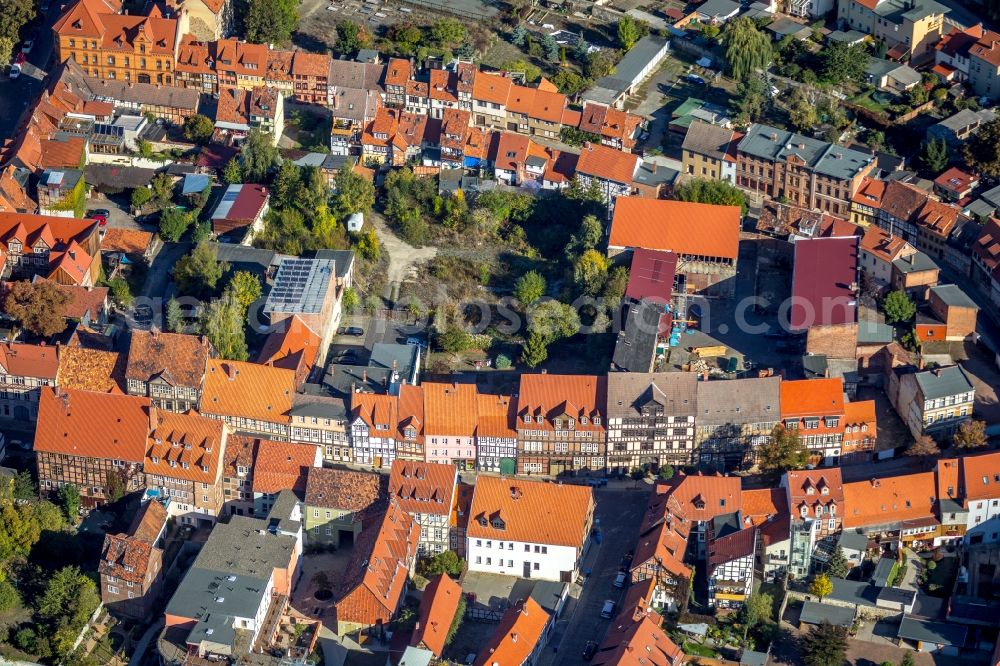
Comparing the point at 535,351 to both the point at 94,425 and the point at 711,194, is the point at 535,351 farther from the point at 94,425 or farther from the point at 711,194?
the point at 94,425

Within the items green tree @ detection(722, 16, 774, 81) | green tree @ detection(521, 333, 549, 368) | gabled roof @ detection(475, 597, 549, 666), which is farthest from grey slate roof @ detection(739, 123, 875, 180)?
gabled roof @ detection(475, 597, 549, 666)

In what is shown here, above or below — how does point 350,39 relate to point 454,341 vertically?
above

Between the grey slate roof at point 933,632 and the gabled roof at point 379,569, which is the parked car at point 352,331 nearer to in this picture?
the gabled roof at point 379,569

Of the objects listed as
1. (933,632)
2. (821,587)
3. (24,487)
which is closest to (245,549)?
(24,487)

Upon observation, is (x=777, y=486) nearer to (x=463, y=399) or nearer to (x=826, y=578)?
(x=826, y=578)

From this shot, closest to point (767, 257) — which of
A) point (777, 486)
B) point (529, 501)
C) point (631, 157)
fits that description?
point (631, 157)

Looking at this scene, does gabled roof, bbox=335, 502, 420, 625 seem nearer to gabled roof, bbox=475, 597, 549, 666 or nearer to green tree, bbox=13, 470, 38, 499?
gabled roof, bbox=475, 597, 549, 666
